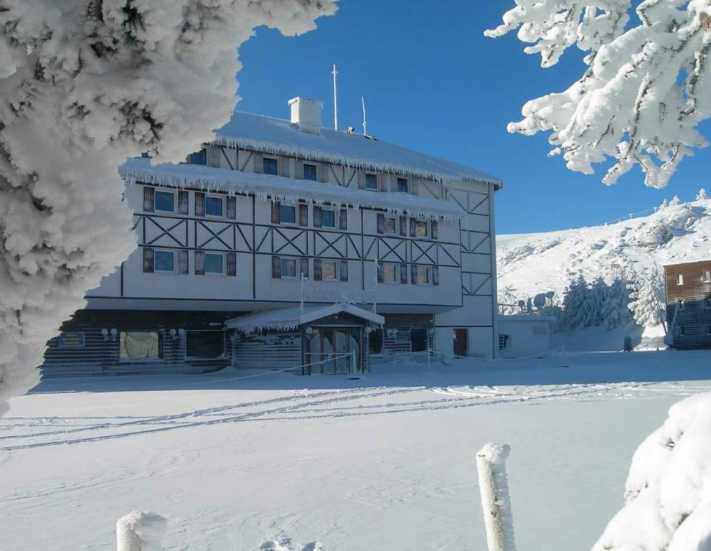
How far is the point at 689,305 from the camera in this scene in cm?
4459

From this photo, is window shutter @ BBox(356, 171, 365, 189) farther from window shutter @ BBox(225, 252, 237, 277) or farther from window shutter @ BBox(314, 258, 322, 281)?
window shutter @ BBox(225, 252, 237, 277)

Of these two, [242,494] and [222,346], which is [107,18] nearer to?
[242,494]

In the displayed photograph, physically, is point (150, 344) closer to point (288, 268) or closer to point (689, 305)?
point (288, 268)

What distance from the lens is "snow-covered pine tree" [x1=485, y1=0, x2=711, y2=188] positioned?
5453mm

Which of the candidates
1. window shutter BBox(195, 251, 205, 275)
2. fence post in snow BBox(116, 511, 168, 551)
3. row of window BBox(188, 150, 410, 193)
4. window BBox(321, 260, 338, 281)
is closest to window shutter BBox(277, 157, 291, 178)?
row of window BBox(188, 150, 410, 193)

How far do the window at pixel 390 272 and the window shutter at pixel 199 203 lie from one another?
874 cm

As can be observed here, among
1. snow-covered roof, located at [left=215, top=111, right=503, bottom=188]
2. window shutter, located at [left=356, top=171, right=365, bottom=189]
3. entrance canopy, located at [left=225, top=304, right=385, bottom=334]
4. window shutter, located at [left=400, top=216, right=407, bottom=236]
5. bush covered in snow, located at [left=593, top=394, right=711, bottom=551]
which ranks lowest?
bush covered in snow, located at [left=593, top=394, right=711, bottom=551]

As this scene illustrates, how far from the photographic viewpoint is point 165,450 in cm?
901

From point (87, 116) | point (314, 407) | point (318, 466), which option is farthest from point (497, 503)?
point (314, 407)

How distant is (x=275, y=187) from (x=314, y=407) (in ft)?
45.7

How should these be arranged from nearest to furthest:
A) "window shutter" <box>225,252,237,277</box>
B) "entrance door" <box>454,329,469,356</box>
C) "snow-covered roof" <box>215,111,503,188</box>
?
"window shutter" <box>225,252,237,277</box>
"snow-covered roof" <box>215,111,503,188</box>
"entrance door" <box>454,329,469,356</box>

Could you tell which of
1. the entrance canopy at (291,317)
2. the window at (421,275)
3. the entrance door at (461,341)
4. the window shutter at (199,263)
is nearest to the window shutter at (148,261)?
the window shutter at (199,263)

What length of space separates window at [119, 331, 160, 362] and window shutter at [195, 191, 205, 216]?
18.7ft

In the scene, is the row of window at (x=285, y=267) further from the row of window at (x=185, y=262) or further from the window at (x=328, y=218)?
the window at (x=328, y=218)
